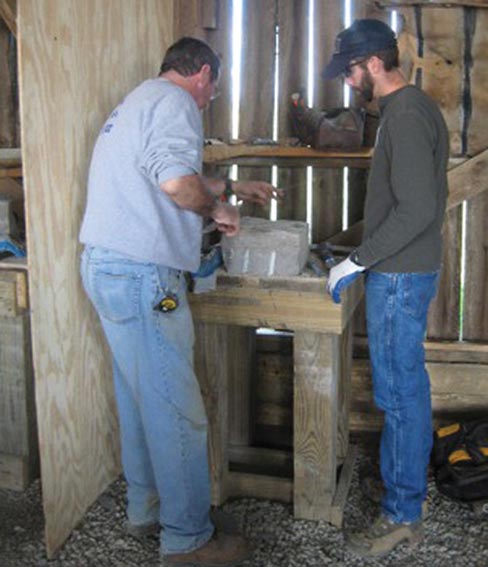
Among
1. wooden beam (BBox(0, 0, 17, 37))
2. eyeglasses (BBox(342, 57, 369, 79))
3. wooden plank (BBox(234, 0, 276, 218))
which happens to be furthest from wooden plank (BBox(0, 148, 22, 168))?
eyeglasses (BBox(342, 57, 369, 79))

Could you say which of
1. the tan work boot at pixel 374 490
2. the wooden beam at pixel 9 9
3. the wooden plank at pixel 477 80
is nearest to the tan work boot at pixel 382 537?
the tan work boot at pixel 374 490

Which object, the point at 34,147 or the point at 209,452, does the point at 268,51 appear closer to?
the point at 34,147

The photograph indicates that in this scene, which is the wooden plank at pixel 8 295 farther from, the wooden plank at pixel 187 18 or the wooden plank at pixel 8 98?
the wooden plank at pixel 187 18

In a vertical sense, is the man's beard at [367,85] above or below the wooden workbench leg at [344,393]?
above

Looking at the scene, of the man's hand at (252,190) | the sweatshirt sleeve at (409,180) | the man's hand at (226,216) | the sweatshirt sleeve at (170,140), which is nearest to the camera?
the sweatshirt sleeve at (170,140)

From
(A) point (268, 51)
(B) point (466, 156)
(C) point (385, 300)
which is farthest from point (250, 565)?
(A) point (268, 51)

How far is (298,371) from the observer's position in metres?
3.34

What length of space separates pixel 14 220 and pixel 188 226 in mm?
1165

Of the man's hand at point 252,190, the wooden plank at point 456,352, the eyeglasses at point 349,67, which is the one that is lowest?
the wooden plank at point 456,352

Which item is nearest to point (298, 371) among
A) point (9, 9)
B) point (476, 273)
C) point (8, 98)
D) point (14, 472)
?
point (476, 273)

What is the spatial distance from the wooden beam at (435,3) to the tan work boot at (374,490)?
2382 mm

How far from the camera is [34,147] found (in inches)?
113

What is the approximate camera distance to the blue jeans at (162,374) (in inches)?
111

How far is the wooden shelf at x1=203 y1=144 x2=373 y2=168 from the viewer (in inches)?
140
